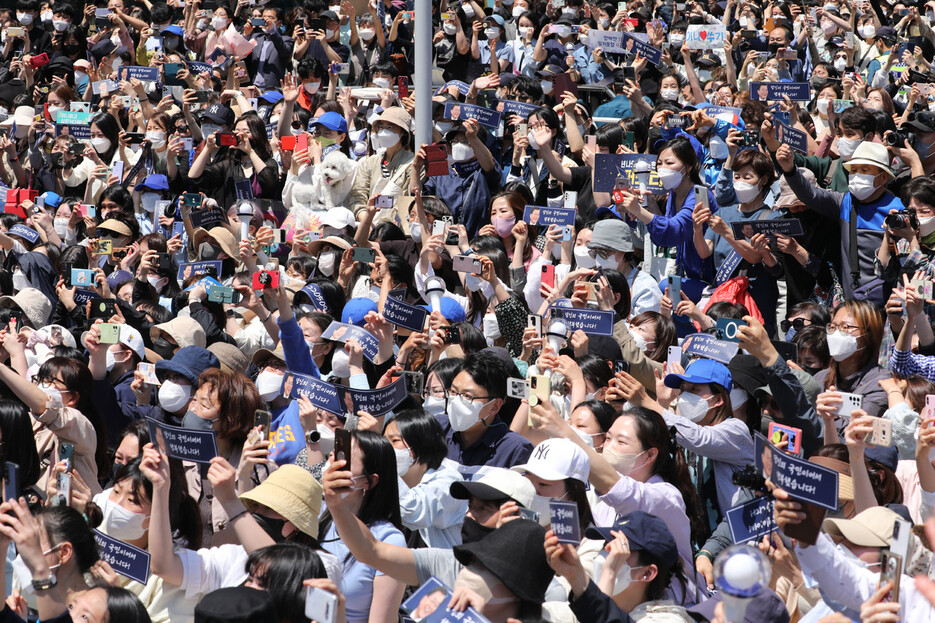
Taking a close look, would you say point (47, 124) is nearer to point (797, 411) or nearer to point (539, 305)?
point (539, 305)

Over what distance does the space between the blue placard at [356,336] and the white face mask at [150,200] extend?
4990 millimetres

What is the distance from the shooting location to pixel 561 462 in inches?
180

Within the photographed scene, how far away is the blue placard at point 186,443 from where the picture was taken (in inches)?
188

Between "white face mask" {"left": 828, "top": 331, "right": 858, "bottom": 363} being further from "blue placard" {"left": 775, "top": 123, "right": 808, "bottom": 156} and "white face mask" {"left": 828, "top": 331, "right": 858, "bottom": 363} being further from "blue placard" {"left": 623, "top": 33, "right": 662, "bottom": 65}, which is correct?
"blue placard" {"left": 623, "top": 33, "right": 662, "bottom": 65}

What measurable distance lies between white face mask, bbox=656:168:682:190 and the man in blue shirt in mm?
2992

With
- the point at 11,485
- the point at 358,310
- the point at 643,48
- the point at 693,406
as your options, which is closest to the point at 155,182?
the point at 358,310

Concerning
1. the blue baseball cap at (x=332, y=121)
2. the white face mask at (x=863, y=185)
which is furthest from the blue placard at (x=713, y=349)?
the blue baseball cap at (x=332, y=121)

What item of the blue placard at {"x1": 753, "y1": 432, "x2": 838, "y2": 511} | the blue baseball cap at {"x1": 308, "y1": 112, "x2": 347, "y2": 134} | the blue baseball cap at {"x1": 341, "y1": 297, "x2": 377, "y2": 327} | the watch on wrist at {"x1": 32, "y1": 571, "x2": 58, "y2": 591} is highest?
the blue placard at {"x1": 753, "y1": 432, "x2": 838, "y2": 511}

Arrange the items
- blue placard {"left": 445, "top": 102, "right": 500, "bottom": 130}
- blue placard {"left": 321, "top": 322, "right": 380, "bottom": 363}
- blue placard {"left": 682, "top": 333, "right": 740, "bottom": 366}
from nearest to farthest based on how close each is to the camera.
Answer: blue placard {"left": 682, "top": 333, "right": 740, "bottom": 366} → blue placard {"left": 321, "top": 322, "right": 380, "bottom": 363} → blue placard {"left": 445, "top": 102, "right": 500, "bottom": 130}

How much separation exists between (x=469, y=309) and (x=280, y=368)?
5.27 feet

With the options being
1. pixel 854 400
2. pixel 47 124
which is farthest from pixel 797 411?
pixel 47 124

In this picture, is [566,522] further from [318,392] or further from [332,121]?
[332,121]

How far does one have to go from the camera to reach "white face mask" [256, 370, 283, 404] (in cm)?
649

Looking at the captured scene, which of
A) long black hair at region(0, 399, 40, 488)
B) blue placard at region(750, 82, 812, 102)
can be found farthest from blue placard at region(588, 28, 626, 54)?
long black hair at region(0, 399, 40, 488)
